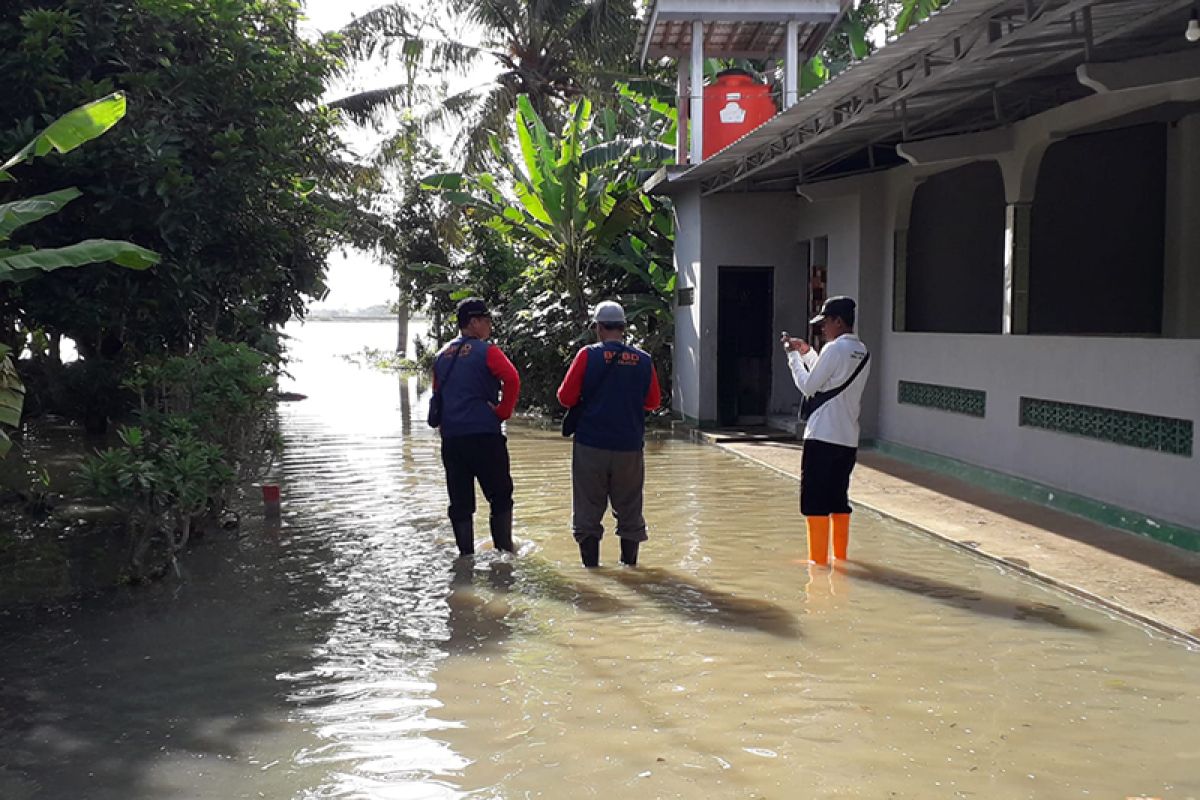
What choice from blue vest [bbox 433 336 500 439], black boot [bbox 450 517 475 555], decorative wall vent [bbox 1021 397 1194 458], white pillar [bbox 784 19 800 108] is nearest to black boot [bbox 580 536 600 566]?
black boot [bbox 450 517 475 555]

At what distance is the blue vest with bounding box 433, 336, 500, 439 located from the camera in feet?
26.9

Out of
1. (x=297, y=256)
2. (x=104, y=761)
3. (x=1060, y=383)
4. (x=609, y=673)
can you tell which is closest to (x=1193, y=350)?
(x=1060, y=383)

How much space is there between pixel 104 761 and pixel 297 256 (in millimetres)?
8405

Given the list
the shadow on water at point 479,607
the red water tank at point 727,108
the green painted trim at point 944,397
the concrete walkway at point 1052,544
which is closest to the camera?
the shadow on water at point 479,607

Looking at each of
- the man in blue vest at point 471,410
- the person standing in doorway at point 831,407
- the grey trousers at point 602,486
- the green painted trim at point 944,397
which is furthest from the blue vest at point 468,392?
the green painted trim at point 944,397

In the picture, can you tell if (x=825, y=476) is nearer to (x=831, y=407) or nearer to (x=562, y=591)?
(x=831, y=407)

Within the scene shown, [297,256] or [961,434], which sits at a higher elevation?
[297,256]

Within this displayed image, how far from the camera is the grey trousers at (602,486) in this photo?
7.87 metres

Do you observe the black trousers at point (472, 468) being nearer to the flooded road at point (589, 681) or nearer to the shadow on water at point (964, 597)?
the flooded road at point (589, 681)

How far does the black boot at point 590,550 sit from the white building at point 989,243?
3.94 meters

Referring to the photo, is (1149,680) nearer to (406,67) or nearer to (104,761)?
(104,761)

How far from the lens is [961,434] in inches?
470

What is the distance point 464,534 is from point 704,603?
205cm

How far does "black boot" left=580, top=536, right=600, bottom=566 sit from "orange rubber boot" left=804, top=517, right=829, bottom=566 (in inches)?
56.6
